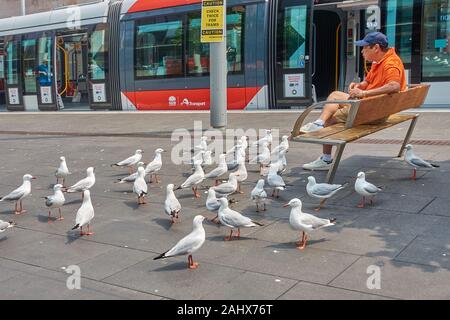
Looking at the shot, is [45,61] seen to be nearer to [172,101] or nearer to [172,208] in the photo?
[172,101]

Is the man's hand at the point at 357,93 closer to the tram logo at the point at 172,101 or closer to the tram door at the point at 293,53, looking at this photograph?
the tram door at the point at 293,53

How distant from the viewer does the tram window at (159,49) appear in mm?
Result: 17125

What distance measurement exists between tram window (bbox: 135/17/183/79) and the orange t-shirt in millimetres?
10892

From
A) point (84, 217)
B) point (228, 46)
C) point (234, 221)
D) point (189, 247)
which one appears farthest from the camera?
point (228, 46)

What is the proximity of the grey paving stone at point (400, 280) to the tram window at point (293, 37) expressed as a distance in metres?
11.3

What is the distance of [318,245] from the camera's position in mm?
4629

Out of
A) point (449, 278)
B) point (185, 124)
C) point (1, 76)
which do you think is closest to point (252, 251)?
point (449, 278)

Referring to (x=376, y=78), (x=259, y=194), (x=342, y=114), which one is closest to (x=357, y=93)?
(x=376, y=78)

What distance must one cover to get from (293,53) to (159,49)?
16.2 ft

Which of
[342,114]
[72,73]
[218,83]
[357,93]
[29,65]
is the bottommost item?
[342,114]

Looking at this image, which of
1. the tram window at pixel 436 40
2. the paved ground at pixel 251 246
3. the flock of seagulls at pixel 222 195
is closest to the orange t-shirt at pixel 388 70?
the flock of seagulls at pixel 222 195

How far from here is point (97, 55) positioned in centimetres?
1914

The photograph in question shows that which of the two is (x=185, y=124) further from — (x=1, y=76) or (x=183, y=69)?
(x=1, y=76)
